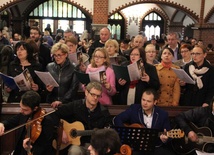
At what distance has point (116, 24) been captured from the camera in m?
19.1

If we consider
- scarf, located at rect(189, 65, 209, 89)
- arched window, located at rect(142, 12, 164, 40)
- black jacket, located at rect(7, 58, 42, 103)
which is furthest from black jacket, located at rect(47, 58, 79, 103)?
arched window, located at rect(142, 12, 164, 40)

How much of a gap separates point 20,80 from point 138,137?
1.63 m

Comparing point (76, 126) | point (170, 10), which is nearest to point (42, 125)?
point (76, 126)

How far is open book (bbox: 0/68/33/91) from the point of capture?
4.00 m

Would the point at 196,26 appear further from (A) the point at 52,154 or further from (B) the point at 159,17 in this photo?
(A) the point at 52,154

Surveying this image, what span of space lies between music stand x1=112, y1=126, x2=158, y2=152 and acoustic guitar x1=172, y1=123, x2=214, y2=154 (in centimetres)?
68

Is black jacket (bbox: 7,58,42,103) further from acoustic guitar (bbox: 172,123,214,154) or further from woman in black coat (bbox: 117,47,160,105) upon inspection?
acoustic guitar (bbox: 172,123,214,154)

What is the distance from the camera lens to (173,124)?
4352 millimetres

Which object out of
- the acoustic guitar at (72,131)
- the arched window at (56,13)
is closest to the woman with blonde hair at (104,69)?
the acoustic guitar at (72,131)

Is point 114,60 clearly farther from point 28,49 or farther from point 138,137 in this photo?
point 138,137

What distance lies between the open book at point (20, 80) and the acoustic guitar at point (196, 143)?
1941 mm

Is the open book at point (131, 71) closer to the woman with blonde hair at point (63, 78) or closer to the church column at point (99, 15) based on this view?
the woman with blonde hair at point (63, 78)

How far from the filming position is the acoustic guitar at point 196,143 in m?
3.71

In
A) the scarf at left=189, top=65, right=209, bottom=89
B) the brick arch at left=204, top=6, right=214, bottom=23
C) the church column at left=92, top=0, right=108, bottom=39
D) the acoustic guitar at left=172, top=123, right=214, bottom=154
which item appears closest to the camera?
the acoustic guitar at left=172, top=123, right=214, bottom=154
